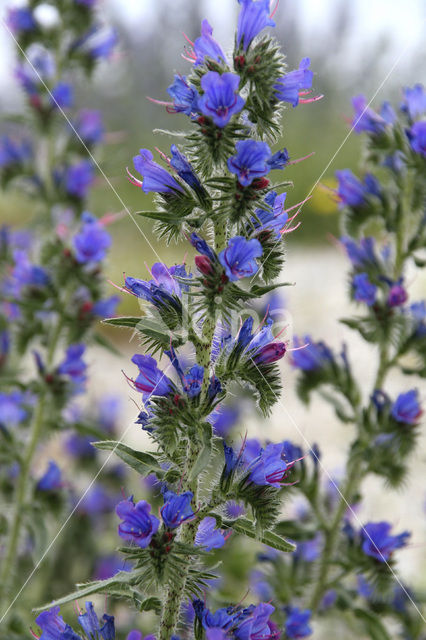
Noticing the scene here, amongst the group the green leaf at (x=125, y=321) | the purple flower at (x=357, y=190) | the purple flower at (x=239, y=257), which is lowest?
the green leaf at (x=125, y=321)

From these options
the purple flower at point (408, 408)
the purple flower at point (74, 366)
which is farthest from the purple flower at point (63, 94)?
the purple flower at point (408, 408)

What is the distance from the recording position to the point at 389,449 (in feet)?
9.14

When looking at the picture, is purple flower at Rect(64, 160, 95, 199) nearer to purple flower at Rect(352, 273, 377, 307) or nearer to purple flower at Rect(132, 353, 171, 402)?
purple flower at Rect(352, 273, 377, 307)

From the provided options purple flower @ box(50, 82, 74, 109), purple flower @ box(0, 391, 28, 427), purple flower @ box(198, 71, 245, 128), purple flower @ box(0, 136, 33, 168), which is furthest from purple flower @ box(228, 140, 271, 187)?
purple flower @ box(0, 136, 33, 168)

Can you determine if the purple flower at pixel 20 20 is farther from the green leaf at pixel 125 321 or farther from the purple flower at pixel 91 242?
the green leaf at pixel 125 321

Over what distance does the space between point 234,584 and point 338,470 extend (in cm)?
123

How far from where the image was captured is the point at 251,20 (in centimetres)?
151

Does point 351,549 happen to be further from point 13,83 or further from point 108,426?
point 13,83

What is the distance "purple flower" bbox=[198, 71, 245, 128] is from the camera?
1385 mm

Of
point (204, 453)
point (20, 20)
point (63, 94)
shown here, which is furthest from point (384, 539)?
point (20, 20)

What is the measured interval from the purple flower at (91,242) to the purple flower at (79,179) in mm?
728

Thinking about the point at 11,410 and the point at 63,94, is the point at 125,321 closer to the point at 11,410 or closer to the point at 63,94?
the point at 11,410

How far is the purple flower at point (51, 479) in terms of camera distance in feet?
10.5

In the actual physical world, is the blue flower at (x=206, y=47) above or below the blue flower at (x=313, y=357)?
above
